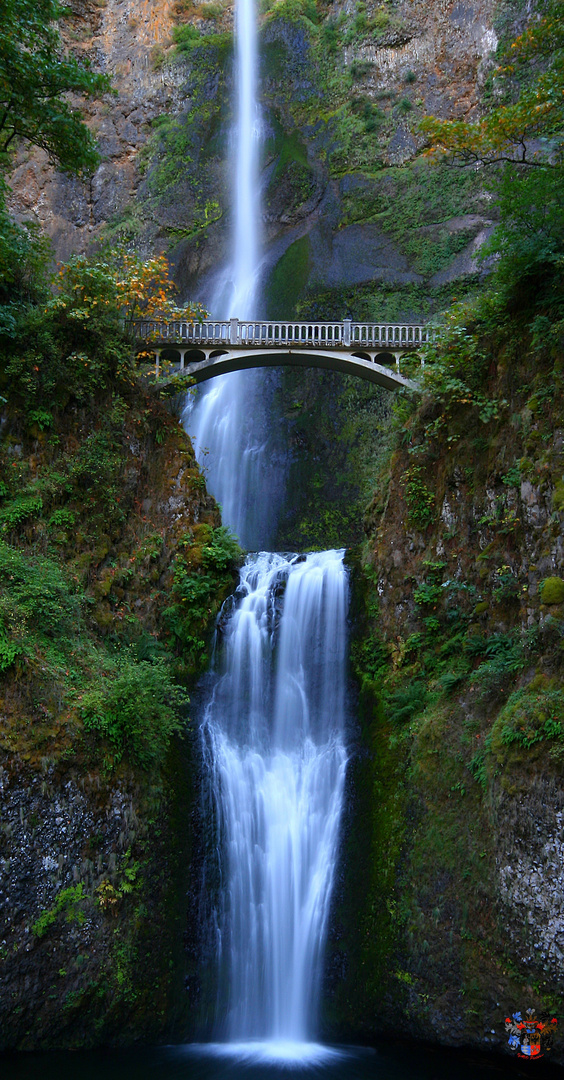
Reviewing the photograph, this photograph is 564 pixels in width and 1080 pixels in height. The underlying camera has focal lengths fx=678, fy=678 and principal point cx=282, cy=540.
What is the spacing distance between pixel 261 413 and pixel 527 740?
15.5m

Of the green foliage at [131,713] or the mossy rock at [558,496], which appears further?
the green foliage at [131,713]

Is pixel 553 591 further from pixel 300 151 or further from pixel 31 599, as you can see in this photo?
pixel 300 151

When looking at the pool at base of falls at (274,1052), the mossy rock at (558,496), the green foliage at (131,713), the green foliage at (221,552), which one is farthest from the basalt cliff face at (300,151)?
the pool at base of falls at (274,1052)

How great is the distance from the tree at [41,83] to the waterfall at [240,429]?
8.62 meters

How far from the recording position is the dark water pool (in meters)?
7.16

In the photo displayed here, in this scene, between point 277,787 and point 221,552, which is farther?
point 221,552

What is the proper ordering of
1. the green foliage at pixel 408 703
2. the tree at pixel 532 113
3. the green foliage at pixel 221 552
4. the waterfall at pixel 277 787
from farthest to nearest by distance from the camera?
the green foliage at pixel 221 552 < the green foliage at pixel 408 703 < the tree at pixel 532 113 < the waterfall at pixel 277 787

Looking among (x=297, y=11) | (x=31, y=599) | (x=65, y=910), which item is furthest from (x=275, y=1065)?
(x=297, y=11)

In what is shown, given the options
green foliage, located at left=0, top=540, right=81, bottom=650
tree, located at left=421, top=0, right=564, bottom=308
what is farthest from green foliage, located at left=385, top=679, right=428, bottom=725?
tree, located at left=421, top=0, right=564, bottom=308

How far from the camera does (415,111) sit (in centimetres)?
2473

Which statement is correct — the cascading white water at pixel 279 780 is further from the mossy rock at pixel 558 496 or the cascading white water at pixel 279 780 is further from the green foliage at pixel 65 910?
the mossy rock at pixel 558 496

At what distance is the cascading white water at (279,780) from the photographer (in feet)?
28.7

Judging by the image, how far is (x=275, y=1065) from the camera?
762cm

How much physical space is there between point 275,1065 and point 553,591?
247 inches
